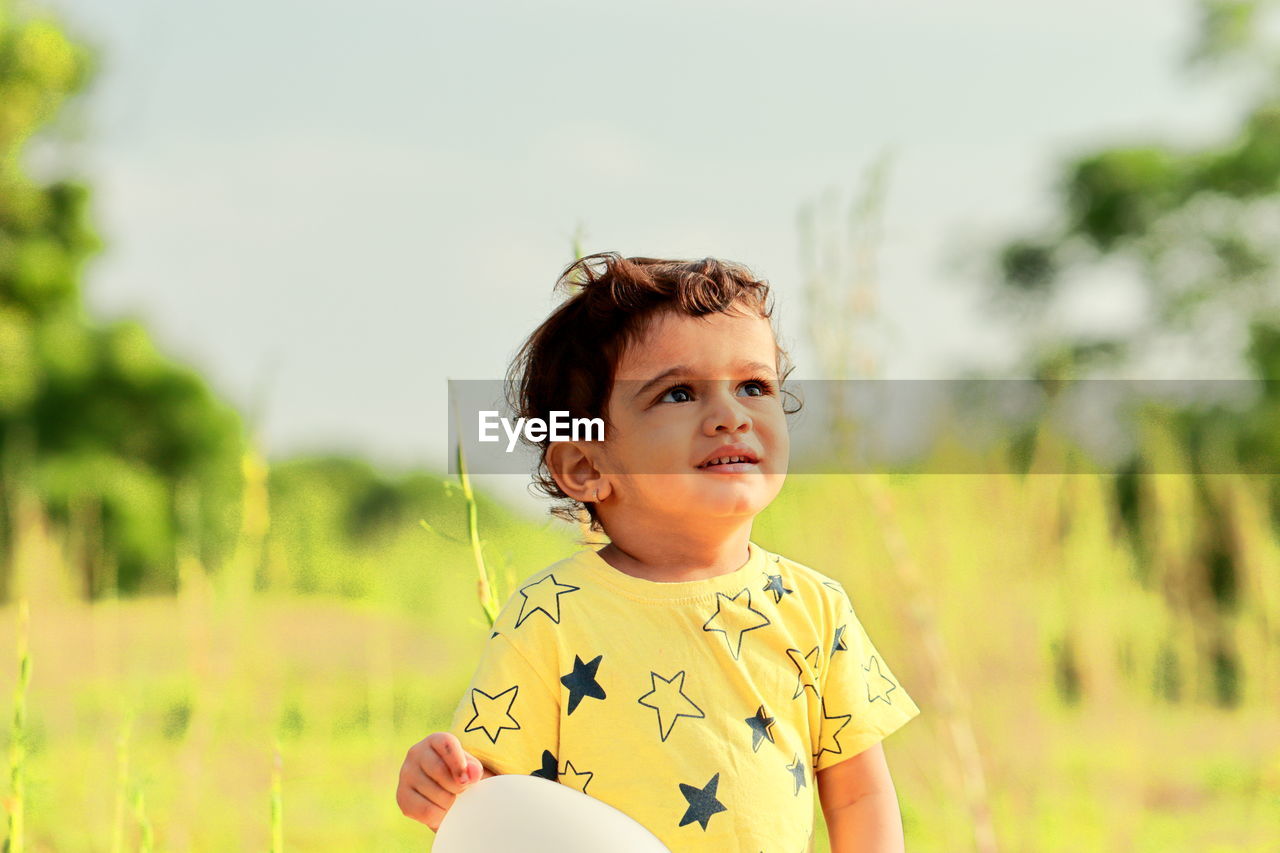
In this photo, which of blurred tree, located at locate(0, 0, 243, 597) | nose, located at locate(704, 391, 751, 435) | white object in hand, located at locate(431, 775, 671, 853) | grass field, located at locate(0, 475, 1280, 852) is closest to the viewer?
white object in hand, located at locate(431, 775, 671, 853)

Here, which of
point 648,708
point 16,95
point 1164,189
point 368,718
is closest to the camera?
point 648,708

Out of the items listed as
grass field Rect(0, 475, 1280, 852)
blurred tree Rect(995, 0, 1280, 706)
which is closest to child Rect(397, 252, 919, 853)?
grass field Rect(0, 475, 1280, 852)

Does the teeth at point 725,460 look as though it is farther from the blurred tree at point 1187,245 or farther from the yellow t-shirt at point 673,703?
the blurred tree at point 1187,245

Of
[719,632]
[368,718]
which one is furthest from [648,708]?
[368,718]

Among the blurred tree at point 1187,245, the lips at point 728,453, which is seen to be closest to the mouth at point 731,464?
the lips at point 728,453

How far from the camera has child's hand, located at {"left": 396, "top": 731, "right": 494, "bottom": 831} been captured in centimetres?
82

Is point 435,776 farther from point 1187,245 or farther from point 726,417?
point 1187,245

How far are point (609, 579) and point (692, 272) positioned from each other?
0.26m

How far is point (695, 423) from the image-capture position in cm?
91

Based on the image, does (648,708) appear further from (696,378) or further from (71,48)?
(71,48)

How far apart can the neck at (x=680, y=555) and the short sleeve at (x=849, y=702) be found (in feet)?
0.35

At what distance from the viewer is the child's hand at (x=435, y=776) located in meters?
0.82

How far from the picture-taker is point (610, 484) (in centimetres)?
96

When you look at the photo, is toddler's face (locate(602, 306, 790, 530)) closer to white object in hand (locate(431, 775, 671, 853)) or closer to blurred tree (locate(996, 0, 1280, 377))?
white object in hand (locate(431, 775, 671, 853))
